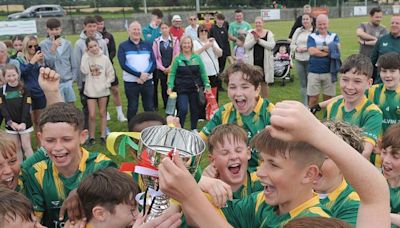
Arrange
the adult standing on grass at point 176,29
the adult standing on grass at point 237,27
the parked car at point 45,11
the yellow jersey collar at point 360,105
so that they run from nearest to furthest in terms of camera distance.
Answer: the yellow jersey collar at point 360,105 → the adult standing on grass at point 176,29 → the adult standing on grass at point 237,27 → the parked car at point 45,11

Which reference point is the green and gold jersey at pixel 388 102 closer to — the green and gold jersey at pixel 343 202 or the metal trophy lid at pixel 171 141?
the green and gold jersey at pixel 343 202

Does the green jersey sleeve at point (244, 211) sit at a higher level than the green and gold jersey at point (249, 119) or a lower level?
lower

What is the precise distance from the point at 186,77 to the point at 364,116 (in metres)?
3.66

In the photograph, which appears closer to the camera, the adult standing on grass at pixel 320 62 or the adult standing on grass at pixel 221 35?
the adult standing on grass at pixel 320 62

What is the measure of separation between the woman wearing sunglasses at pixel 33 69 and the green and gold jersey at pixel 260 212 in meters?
5.53

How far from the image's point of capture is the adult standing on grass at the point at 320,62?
8.29 m

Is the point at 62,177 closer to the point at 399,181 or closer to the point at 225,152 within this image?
the point at 225,152

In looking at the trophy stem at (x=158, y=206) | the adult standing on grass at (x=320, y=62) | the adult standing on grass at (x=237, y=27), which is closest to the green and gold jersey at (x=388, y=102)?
the adult standing on grass at (x=320, y=62)

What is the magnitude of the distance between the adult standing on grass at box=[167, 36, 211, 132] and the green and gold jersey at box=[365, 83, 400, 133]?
2.98m

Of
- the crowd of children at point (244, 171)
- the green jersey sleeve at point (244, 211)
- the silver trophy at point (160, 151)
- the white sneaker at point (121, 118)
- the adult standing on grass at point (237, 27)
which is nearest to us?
the crowd of children at point (244, 171)

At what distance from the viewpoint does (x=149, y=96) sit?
838 centimetres

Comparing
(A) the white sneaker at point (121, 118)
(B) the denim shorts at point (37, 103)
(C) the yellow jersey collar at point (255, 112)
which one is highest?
(C) the yellow jersey collar at point (255, 112)

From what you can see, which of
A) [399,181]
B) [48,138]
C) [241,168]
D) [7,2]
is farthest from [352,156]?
[7,2]

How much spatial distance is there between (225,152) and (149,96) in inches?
213
